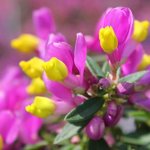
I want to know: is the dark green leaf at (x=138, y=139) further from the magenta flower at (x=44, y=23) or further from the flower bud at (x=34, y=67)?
the magenta flower at (x=44, y=23)

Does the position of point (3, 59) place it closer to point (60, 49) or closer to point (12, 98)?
point (12, 98)

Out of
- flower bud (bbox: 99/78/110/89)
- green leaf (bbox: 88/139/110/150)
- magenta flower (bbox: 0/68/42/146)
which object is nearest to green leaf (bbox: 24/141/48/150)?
magenta flower (bbox: 0/68/42/146)

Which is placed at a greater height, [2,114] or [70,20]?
[70,20]

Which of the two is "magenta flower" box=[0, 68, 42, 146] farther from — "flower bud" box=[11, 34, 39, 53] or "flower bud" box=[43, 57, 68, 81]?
"flower bud" box=[43, 57, 68, 81]

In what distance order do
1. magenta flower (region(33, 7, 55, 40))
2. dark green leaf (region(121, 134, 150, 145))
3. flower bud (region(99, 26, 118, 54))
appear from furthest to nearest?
magenta flower (region(33, 7, 55, 40))
dark green leaf (region(121, 134, 150, 145))
flower bud (region(99, 26, 118, 54))

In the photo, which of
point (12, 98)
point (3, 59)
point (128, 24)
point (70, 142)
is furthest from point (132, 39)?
point (3, 59)
